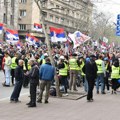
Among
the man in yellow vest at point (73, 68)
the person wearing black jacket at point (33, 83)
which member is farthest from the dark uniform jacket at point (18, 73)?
the man in yellow vest at point (73, 68)

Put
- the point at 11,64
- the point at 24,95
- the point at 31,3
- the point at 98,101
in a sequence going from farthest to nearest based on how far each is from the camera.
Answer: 1. the point at 31,3
2. the point at 11,64
3. the point at 24,95
4. the point at 98,101

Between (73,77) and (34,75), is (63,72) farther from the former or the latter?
(34,75)

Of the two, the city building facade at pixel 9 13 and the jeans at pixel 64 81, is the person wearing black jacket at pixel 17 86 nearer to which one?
the jeans at pixel 64 81

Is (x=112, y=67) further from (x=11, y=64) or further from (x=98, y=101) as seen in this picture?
(x=11, y=64)

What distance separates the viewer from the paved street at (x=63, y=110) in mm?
11914

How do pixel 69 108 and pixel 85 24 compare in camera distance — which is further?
pixel 85 24

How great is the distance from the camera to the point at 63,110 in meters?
13.2

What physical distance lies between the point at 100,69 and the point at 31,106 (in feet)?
17.9

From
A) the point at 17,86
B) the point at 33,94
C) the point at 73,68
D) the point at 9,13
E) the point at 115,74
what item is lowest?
the point at 33,94

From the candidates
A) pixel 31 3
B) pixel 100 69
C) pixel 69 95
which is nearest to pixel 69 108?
pixel 69 95

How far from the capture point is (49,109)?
13.4 meters

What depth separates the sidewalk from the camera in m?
11.9

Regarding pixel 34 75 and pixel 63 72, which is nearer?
pixel 34 75

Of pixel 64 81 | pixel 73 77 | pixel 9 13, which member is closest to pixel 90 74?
pixel 64 81
